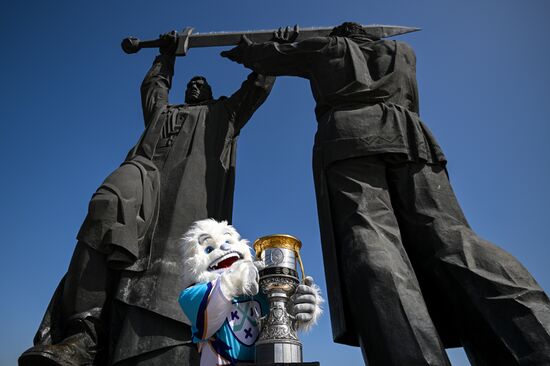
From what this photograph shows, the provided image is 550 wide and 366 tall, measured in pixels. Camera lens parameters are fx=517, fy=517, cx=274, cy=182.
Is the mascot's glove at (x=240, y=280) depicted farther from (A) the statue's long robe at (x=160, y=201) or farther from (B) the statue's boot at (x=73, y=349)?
(B) the statue's boot at (x=73, y=349)

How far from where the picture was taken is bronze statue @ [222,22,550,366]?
306 cm

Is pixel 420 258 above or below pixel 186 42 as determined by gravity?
below

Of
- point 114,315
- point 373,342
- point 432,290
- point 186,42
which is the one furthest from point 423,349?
point 186,42

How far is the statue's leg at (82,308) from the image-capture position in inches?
191

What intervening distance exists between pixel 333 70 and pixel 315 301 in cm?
218

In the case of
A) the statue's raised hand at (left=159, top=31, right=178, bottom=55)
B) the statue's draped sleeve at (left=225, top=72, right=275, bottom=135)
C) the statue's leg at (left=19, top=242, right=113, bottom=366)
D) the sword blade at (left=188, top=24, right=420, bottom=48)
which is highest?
the statue's raised hand at (left=159, top=31, right=178, bottom=55)

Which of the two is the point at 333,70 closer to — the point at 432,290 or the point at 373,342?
the point at 432,290

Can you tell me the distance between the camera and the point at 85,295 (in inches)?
200

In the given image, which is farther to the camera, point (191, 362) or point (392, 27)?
point (392, 27)

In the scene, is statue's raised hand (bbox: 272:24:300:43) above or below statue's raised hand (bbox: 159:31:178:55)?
below

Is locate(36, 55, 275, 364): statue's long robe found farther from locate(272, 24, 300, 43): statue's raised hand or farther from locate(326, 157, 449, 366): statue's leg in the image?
locate(326, 157, 449, 366): statue's leg

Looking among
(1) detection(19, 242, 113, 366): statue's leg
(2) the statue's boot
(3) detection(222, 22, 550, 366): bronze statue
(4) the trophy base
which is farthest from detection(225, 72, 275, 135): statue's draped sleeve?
(4) the trophy base

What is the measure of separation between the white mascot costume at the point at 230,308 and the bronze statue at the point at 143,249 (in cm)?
163

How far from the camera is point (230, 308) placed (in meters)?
3.30
